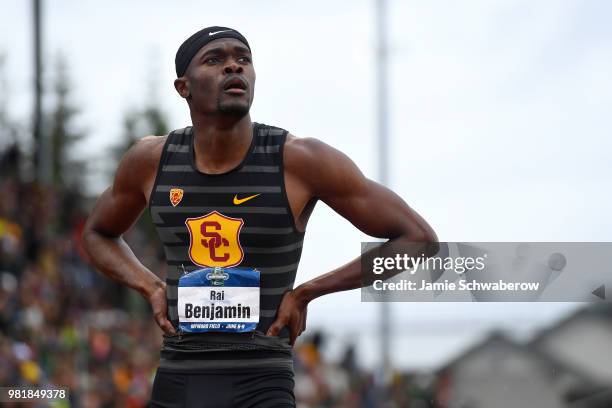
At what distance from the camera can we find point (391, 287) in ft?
19.7

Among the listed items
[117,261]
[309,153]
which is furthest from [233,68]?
[117,261]

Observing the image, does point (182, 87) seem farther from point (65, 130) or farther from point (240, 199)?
point (65, 130)

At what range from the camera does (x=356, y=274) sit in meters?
5.41

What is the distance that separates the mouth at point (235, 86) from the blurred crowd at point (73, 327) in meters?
5.93

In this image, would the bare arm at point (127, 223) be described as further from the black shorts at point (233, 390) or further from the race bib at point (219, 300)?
the black shorts at point (233, 390)

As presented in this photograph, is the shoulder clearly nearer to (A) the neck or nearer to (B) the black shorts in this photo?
(A) the neck

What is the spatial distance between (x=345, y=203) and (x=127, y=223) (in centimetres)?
115

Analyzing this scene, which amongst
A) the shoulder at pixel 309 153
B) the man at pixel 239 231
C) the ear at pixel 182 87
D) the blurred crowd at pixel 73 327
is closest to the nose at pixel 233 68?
the man at pixel 239 231

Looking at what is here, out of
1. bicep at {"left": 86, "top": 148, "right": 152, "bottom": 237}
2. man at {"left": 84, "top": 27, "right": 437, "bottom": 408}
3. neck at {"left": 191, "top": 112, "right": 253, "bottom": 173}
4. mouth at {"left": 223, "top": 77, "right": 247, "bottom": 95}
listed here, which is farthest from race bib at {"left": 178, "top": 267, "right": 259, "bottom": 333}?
mouth at {"left": 223, "top": 77, "right": 247, "bottom": 95}

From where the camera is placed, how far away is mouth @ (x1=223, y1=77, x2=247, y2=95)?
17.2 ft

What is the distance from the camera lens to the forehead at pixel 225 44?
5.32 m

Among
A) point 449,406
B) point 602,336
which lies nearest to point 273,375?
point 602,336

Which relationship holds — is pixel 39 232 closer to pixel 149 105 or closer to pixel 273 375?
pixel 273 375

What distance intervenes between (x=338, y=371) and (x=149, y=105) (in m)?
39.6
